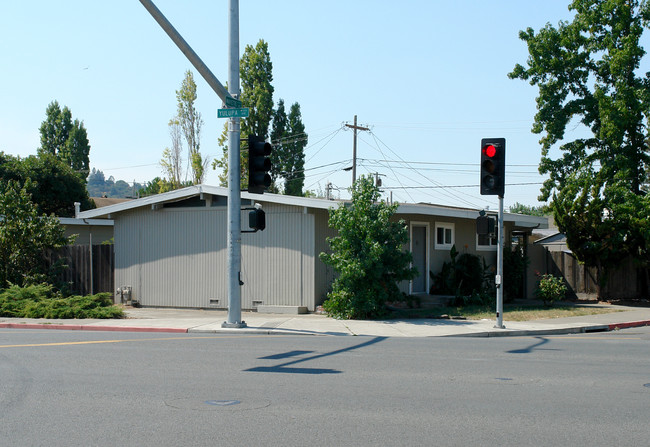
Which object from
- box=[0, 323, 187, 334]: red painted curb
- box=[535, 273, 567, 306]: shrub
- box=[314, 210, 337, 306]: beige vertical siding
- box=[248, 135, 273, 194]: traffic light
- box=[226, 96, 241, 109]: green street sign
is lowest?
box=[0, 323, 187, 334]: red painted curb

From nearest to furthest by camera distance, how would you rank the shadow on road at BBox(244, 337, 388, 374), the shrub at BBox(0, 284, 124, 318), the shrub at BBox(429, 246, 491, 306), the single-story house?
the shadow on road at BBox(244, 337, 388, 374) → the shrub at BBox(0, 284, 124, 318) → the single-story house → the shrub at BBox(429, 246, 491, 306)

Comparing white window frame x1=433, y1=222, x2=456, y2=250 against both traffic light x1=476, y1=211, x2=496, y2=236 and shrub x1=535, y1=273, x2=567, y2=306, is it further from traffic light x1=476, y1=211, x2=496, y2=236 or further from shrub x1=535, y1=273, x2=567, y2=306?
traffic light x1=476, y1=211, x2=496, y2=236

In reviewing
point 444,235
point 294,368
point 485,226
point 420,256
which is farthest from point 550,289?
point 294,368

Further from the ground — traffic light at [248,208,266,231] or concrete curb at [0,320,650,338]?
traffic light at [248,208,266,231]

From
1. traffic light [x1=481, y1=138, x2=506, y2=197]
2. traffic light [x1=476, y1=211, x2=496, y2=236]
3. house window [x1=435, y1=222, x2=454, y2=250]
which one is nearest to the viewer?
traffic light [x1=481, y1=138, x2=506, y2=197]

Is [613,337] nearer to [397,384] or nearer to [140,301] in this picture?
[397,384]

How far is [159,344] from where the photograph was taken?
498 inches

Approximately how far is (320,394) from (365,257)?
31.0ft

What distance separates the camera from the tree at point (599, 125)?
22.4 metres

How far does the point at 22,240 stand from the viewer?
835 inches

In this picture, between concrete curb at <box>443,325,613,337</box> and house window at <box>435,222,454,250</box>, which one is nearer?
concrete curb at <box>443,325,613,337</box>

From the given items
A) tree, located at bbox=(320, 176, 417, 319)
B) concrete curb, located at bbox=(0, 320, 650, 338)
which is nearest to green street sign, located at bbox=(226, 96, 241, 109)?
tree, located at bbox=(320, 176, 417, 319)

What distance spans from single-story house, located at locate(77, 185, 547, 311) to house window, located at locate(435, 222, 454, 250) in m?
0.03

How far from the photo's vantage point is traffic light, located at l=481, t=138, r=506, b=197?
15.4 metres
